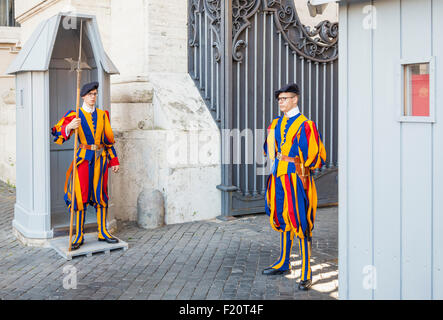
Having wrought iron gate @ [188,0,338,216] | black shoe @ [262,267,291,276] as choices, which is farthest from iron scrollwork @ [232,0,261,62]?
black shoe @ [262,267,291,276]

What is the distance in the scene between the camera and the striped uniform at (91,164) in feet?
21.2

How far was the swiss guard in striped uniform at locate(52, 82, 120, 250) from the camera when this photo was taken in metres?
6.43

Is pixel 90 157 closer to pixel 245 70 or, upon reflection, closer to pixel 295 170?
pixel 295 170

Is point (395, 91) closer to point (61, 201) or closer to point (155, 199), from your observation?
point (155, 199)

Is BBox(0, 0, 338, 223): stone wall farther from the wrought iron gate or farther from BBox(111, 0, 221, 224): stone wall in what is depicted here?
the wrought iron gate

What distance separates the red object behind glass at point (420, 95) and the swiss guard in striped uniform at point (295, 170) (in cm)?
175

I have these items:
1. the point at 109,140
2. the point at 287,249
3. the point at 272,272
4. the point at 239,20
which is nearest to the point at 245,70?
the point at 239,20

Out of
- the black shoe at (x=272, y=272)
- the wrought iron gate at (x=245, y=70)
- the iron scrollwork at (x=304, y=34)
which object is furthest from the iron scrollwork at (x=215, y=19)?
the black shoe at (x=272, y=272)

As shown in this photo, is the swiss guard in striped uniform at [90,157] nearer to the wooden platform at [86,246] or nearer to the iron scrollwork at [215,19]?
the wooden platform at [86,246]

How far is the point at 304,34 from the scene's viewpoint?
927 centimetres

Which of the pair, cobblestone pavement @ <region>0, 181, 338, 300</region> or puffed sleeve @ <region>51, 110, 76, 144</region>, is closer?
cobblestone pavement @ <region>0, 181, 338, 300</region>

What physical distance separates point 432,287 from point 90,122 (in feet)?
13.9

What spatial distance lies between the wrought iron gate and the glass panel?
483cm

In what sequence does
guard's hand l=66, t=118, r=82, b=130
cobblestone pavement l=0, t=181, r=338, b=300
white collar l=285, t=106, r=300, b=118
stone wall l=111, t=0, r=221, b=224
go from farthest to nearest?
stone wall l=111, t=0, r=221, b=224, guard's hand l=66, t=118, r=82, b=130, white collar l=285, t=106, r=300, b=118, cobblestone pavement l=0, t=181, r=338, b=300
